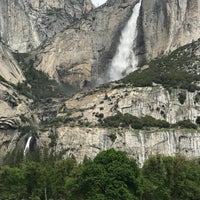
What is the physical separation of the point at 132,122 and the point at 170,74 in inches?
954

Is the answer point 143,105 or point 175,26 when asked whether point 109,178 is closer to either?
point 143,105

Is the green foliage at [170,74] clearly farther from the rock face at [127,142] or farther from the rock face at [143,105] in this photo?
the rock face at [127,142]

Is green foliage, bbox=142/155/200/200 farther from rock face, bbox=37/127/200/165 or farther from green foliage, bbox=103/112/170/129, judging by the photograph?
green foliage, bbox=103/112/170/129

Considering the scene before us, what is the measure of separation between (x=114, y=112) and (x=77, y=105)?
673 inches

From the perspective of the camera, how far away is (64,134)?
5615 inches

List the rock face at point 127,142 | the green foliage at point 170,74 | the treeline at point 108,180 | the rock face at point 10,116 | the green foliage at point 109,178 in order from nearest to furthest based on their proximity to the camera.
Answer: the green foliage at point 109,178 < the treeline at point 108,180 < the rock face at point 127,142 < the green foliage at point 170,74 < the rock face at point 10,116

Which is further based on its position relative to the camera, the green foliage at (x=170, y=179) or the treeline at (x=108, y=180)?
the green foliage at (x=170, y=179)

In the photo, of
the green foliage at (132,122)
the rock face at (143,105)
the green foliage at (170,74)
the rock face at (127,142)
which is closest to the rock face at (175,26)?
the green foliage at (170,74)

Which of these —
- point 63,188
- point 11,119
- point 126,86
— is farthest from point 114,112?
point 63,188

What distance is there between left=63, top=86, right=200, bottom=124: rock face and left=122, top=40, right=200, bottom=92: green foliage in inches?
114

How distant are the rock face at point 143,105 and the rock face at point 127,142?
911 cm

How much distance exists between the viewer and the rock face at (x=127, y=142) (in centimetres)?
13025

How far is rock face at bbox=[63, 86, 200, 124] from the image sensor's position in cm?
14238

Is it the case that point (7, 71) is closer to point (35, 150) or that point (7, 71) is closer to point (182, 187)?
point (35, 150)
